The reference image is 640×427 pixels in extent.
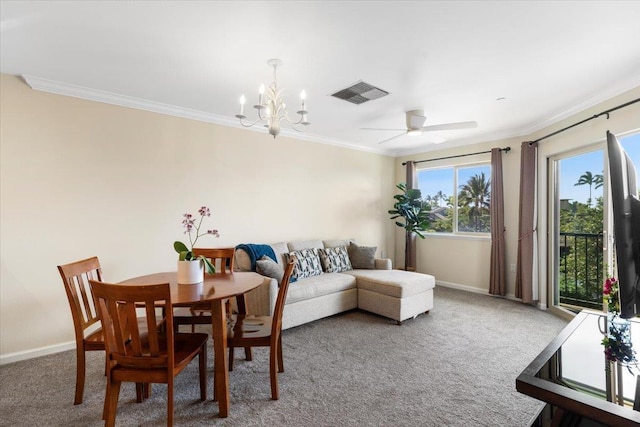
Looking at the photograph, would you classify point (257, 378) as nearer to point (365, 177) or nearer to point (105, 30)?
point (105, 30)

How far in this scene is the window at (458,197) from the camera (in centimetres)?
521

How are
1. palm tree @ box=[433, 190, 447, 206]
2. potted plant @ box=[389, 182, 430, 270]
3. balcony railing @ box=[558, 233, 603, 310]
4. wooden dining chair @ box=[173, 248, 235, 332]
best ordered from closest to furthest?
wooden dining chair @ box=[173, 248, 235, 332] → balcony railing @ box=[558, 233, 603, 310] → potted plant @ box=[389, 182, 430, 270] → palm tree @ box=[433, 190, 447, 206]

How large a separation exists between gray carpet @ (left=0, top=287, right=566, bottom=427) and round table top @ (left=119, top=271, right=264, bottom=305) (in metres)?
0.80

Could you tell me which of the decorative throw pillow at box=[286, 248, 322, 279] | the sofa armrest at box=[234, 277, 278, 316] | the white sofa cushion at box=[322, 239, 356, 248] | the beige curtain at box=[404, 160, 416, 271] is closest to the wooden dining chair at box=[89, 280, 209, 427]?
the sofa armrest at box=[234, 277, 278, 316]

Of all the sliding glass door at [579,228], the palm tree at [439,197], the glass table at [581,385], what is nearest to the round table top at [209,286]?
the glass table at [581,385]

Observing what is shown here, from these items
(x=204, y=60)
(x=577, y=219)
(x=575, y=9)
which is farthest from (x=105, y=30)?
(x=577, y=219)

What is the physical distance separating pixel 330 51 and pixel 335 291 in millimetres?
2701

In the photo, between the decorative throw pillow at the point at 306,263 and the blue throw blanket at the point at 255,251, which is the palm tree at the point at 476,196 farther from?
the blue throw blanket at the point at 255,251

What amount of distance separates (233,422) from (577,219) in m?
4.38

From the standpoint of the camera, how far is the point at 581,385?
1174mm

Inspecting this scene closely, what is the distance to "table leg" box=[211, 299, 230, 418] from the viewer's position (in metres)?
1.98

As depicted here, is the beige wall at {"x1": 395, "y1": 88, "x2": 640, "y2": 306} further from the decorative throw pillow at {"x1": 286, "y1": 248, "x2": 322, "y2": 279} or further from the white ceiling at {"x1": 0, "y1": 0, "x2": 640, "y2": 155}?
the decorative throw pillow at {"x1": 286, "y1": 248, "x2": 322, "y2": 279}

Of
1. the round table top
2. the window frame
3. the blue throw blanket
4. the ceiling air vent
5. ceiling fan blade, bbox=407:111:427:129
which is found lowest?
the round table top

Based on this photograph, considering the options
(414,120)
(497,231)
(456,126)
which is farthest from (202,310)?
(497,231)
